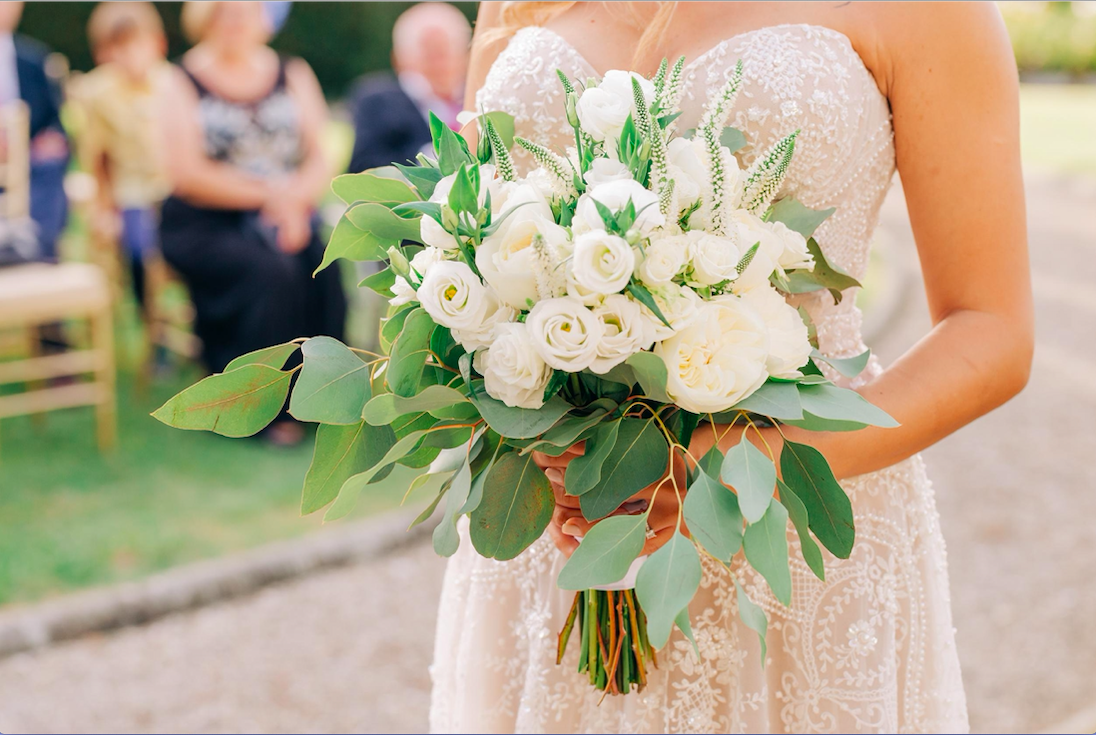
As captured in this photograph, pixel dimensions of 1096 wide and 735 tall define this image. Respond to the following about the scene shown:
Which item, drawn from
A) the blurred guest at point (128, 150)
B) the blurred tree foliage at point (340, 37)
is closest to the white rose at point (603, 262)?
the blurred guest at point (128, 150)

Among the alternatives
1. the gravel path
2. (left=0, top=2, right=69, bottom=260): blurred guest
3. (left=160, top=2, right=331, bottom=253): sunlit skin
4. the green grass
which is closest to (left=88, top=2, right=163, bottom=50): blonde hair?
(left=0, top=2, right=69, bottom=260): blurred guest

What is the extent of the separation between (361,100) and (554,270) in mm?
5207

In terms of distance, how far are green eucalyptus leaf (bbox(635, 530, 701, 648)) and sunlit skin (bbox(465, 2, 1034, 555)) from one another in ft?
1.27

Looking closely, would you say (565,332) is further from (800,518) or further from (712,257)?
(800,518)

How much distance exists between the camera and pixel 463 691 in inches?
74.1

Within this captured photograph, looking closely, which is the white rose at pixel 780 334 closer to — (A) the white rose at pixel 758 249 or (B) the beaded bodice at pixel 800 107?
(A) the white rose at pixel 758 249

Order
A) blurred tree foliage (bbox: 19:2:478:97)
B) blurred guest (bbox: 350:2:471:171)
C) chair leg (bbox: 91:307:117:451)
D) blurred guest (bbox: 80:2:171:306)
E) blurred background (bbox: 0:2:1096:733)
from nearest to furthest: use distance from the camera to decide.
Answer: blurred background (bbox: 0:2:1096:733) → chair leg (bbox: 91:307:117:451) → blurred guest (bbox: 350:2:471:171) → blurred guest (bbox: 80:2:171:306) → blurred tree foliage (bbox: 19:2:478:97)

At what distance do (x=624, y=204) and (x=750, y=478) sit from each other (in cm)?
34

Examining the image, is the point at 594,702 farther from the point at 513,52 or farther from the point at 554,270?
the point at 513,52

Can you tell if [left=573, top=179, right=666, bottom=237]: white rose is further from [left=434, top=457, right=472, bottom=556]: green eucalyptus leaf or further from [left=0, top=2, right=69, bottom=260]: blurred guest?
[left=0, top=2, right=69, bottom=260]: blurred guest

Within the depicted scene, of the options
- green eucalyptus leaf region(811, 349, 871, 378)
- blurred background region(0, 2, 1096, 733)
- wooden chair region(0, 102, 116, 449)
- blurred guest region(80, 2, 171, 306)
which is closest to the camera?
green eucalyptus leaf region(811, 349, 871, 378)

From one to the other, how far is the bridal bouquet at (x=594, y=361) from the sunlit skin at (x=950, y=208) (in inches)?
10.4

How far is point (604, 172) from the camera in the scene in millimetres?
1204

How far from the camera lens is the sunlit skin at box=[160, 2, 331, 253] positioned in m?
5.58
